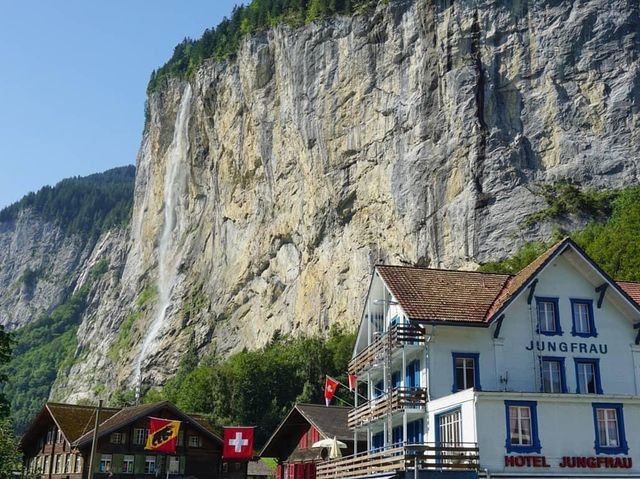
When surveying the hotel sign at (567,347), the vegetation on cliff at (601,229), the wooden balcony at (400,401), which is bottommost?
the wooden balcony at (400,401)

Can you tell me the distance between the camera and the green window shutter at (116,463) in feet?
174

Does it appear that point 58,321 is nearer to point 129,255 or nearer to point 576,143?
point 129,255

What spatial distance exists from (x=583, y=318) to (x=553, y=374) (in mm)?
2826

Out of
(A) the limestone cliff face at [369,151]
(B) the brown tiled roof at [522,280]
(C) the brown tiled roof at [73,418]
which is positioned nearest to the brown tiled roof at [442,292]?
(B) the brown tiled roof at [522,280]

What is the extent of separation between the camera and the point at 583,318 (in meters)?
34.6

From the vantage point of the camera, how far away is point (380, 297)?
3875 centimetres

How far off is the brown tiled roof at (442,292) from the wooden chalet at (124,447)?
23809mm

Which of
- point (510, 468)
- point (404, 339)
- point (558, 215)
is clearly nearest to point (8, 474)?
point (404, 339)

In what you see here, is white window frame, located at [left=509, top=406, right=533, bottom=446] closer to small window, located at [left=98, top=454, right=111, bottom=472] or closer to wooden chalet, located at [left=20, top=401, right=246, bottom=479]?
wooden chalet, located at [left=20, top=401, right=246, bottom=479]

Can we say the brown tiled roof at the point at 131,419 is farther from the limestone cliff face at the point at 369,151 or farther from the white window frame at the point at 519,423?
the white window frame at the point at 519,423

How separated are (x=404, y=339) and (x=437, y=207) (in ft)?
134

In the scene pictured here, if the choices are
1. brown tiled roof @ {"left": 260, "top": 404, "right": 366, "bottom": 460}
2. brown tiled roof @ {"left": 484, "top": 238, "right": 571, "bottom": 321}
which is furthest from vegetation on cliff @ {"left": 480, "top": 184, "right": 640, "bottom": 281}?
brown tiled roof @ {"left": 484, "top": 238, "right": 571, "bottom": 321}

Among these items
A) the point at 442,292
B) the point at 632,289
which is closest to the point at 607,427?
the point at 442,292

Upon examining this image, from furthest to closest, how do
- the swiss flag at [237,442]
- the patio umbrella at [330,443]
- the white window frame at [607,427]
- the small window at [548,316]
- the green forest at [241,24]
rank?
the green forest at [241,24] < the swiss flag at [237,442] < the patio umbrella at [330,443] < the small window at [548,316] < the white window frame at [607,427]
